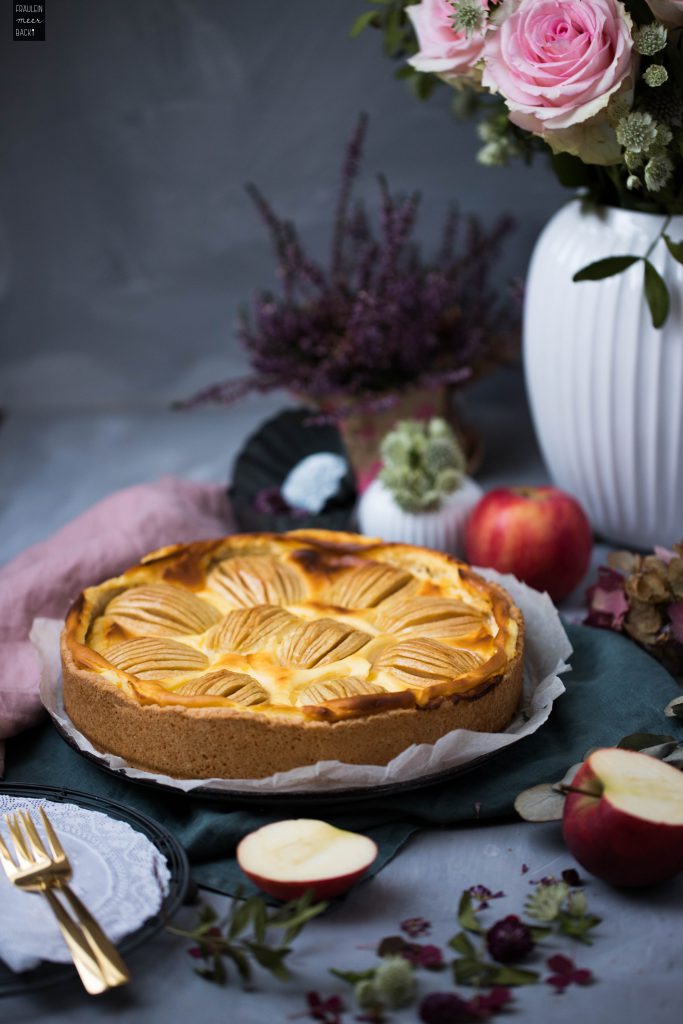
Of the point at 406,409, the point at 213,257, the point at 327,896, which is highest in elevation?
the point at 213,257

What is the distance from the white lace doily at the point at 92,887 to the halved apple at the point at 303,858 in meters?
0.11

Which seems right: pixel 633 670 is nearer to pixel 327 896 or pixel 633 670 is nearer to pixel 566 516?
pixel 566 516

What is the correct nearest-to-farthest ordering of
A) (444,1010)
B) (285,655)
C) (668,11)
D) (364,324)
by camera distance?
1. (444,1010)
2. (285,655)
3. (668,11)
4. (364,324)

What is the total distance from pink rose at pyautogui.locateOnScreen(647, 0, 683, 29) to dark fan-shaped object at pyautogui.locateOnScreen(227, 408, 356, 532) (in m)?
1.07

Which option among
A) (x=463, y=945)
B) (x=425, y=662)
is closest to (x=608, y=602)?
(x=425, y=662)

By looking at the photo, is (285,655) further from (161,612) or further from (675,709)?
(675,709)

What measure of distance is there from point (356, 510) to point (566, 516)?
0.58 meters

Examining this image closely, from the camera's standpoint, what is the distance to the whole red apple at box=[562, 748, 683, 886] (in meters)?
1.45

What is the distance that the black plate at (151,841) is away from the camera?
1.35 metres

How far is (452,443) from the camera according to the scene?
2.45 m

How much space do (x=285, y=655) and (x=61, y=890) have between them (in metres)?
0.47

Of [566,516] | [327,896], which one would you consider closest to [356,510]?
[566,516]

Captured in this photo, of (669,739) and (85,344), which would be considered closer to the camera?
(669,739)

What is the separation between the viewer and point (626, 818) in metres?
1.45
